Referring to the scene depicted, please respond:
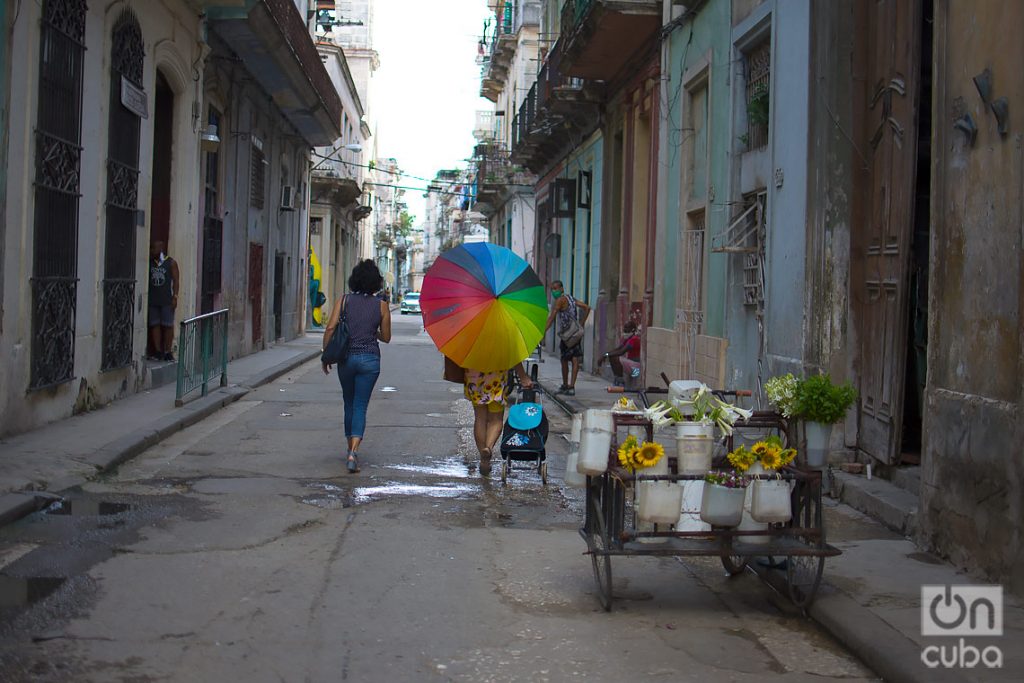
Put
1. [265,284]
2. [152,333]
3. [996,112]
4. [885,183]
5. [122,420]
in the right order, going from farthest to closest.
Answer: [265,284] → [152,333] → [122,420] → [885,183] → [996,112]

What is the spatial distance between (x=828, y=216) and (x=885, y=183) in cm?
65

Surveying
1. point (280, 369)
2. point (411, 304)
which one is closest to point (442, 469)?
point (280, 369)

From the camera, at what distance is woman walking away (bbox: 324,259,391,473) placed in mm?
9914

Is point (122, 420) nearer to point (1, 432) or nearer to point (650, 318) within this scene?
point (1, 432)

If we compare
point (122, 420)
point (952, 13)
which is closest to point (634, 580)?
point (952, 13)

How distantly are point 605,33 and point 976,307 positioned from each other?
494 inches

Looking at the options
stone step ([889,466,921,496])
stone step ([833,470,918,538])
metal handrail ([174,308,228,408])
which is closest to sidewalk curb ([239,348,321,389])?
metal handrail ([174,308,228,408])

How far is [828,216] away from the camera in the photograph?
9.77 meters

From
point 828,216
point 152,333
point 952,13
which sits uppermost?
point 952,13

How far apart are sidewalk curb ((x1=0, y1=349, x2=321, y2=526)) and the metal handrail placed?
20 cm

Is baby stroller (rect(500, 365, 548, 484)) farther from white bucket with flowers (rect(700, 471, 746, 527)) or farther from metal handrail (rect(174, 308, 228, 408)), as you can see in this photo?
metal handrail (rect(174, 308, 228, 408))

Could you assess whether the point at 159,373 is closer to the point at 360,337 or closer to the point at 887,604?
the point at 360,337

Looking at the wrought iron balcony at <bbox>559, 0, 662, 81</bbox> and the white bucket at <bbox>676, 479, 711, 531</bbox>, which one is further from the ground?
the wrought iron balcony at <bbox>559, 0, 662, 81</bbox>

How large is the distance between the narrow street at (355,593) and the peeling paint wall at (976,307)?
4.08 ft
